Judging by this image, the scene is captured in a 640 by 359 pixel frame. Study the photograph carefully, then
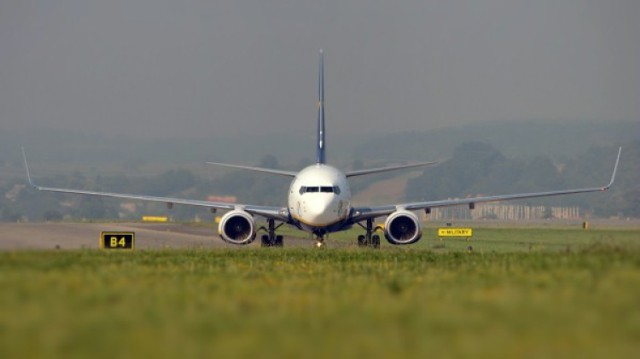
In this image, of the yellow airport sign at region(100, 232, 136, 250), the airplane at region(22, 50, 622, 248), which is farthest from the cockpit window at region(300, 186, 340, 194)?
the yellow airport sign at region(100, 232, 136, 250)

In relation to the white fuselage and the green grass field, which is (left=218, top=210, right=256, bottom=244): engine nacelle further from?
the green grass field

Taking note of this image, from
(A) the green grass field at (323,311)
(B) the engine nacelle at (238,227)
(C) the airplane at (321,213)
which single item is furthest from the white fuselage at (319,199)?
(A) the green grass field at (323,311)

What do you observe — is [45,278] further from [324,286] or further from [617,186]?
[617,186]

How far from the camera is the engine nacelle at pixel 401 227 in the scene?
50706 mm

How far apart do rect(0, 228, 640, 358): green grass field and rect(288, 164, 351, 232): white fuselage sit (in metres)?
21.6

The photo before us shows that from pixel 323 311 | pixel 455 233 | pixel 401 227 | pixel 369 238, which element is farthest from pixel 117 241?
pixel 455 233

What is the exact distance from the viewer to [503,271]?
24906mm

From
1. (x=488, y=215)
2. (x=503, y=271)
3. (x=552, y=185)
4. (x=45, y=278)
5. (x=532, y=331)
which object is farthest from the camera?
(x=552, y=185)

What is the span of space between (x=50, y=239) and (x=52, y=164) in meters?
112

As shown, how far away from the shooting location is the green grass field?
42.2ft

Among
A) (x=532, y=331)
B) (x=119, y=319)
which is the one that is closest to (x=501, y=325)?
(x=532, y=331)

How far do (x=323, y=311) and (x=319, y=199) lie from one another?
106 feet

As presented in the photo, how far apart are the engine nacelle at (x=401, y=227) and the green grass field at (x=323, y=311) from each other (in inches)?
916

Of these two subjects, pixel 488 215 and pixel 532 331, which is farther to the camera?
pixel 488 215
